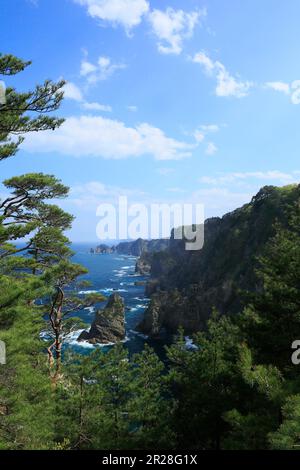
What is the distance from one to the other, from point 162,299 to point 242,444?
58221mm

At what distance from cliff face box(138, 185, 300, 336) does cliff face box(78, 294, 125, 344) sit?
5833 mm

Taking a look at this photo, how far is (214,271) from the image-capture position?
260ft

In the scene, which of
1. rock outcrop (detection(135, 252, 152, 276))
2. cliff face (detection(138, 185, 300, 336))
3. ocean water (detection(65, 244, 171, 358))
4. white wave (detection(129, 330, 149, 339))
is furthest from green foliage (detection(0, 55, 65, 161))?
rock outcrop (detection(135, 252, 152, 276))

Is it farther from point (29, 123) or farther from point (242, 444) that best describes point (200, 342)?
point (29, 123)

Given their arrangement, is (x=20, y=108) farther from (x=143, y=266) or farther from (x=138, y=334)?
(x=143, y=266)

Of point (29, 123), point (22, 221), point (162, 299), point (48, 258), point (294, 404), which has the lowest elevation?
point (162, 299)

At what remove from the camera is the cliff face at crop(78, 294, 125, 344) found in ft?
190

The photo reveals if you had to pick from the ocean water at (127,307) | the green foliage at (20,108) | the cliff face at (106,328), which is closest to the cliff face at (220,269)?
the ocean water at (127,307)

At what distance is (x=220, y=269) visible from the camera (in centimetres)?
7775

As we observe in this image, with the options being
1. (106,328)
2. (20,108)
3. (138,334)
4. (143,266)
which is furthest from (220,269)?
(143,266)

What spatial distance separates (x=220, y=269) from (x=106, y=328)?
30.6 m

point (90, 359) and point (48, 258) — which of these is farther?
point (48, 258)

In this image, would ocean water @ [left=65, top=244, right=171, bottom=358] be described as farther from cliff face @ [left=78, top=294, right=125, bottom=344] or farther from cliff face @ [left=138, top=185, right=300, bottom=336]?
cliff face @ [left=138, top=185, right=300, bottom=336]
